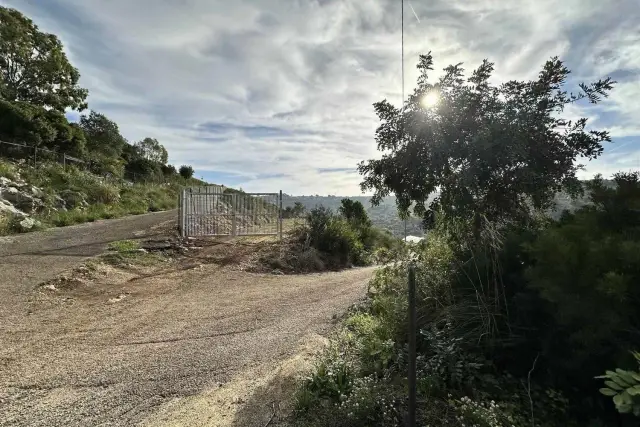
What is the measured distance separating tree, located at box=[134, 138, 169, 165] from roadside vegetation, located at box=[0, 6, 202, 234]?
2.88 m

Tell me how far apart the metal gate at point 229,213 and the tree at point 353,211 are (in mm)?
3240

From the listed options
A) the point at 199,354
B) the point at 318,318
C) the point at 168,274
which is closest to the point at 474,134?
the point at 318,318

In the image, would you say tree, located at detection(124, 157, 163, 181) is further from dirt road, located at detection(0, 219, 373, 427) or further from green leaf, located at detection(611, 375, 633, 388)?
green leaf, located at detection(611, 375, 633, 388)

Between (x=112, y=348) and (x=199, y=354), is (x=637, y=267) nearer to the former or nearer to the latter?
(x=199, y=354)

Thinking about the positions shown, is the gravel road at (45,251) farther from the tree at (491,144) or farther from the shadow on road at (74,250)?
the tree at (491,144)

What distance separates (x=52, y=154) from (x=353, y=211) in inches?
578

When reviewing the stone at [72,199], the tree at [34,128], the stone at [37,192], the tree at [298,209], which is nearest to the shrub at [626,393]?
the tree at [298,209]

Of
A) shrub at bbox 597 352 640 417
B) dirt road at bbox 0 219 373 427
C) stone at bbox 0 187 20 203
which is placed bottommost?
dirt road at bbox 0 219 373 427

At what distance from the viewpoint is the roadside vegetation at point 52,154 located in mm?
12242

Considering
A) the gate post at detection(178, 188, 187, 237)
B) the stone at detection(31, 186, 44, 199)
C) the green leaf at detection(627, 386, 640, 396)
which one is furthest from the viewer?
the stone at detection(31, 186, 44, 199)

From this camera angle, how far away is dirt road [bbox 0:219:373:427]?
9.78ft

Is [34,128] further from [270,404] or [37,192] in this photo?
[270,404]

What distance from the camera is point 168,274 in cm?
773

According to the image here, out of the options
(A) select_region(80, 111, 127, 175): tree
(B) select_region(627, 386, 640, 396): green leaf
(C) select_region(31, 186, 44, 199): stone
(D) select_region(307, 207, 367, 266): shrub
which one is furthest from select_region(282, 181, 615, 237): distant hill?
(A) select_region(80, 111, 127, 175): tree
